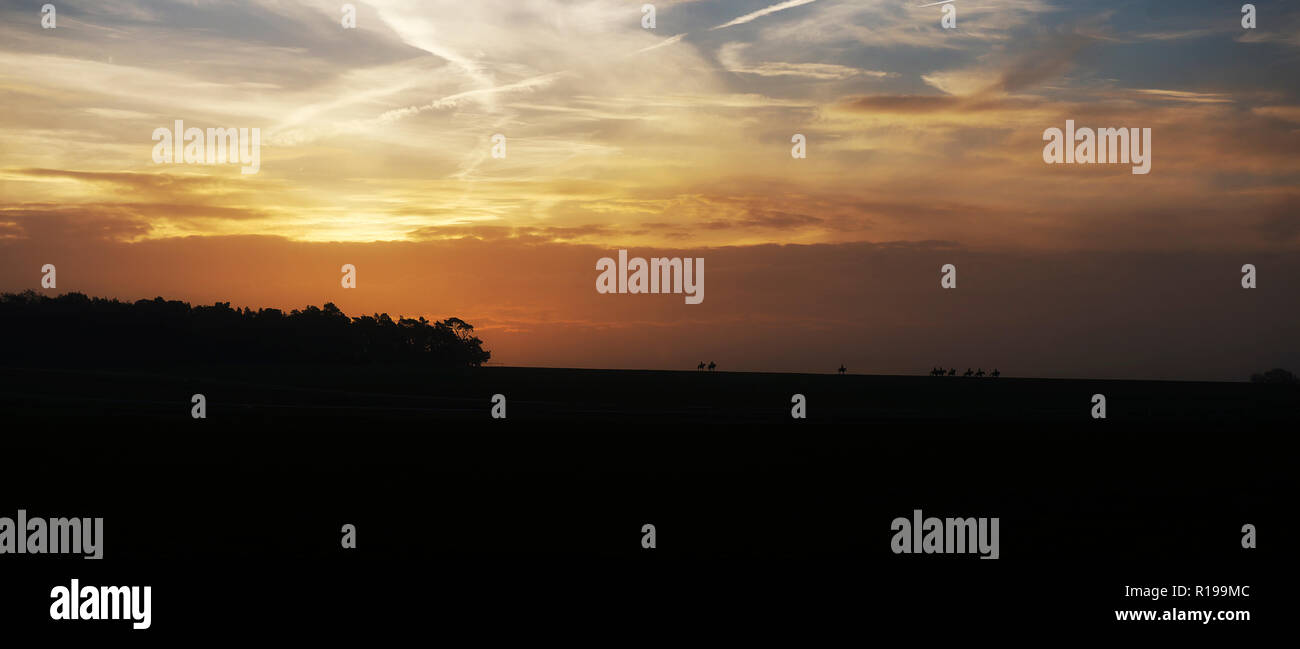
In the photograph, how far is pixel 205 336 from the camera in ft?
328

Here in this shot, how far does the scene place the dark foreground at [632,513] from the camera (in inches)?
605

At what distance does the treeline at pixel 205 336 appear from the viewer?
297ft

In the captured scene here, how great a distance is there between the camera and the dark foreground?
50.4ft

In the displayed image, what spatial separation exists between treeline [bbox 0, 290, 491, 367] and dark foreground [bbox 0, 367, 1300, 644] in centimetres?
4471

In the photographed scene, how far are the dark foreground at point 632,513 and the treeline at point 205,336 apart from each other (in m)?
44.7

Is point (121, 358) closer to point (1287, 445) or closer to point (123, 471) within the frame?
point (123, 471)

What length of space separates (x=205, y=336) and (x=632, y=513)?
91379mm

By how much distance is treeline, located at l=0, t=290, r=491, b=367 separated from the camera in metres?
90.5

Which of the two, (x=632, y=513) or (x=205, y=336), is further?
(x=205, y=336)

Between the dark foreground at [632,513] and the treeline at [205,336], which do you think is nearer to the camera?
the dark foreground at [632,513]

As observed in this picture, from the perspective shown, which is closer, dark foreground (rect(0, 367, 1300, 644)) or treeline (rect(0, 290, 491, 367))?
dark foreground (rect(0, 367, 1300, 644))

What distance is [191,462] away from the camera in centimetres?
3070

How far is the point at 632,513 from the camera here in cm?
2322
